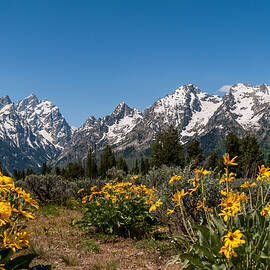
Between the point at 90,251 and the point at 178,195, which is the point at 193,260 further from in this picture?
the point at 90,251

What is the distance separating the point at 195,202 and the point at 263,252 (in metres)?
2.86

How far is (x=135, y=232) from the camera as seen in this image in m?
6.64

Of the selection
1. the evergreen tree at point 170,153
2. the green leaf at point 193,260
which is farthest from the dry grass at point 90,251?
the evergreen tree at point 170,153

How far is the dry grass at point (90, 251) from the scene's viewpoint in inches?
181

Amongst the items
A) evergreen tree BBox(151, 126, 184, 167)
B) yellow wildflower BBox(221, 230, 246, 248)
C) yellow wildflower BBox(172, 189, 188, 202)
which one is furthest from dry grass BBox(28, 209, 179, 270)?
evergreen tree BBox(151, 126, 184, 167)

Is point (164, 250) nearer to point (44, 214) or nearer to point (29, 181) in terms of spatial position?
point (44, 214)

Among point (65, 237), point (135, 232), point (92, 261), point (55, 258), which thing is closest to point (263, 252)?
point (92, 261)

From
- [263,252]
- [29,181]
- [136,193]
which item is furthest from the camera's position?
[29,181]

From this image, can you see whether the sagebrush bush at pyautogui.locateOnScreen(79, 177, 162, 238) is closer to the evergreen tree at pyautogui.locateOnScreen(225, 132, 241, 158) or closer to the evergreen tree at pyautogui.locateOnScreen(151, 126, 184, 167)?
the evergreen tree at pyautogui.locateOnScreen(151, 126, 184, 167)

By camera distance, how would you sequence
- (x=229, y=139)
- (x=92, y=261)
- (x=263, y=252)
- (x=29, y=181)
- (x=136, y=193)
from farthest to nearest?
(x=229, y=139) < (x=29, y=181) < (x=136, y=193) < (x=92, y=261) < (x=263, y=252)

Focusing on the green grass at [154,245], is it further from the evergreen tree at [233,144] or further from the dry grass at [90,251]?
the evergreen tree at [233,144]

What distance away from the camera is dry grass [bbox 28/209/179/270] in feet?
15.1

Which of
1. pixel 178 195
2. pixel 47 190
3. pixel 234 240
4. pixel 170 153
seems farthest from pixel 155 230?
pixel 170 153

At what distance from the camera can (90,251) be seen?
5.55 m
